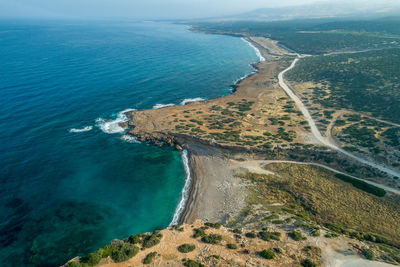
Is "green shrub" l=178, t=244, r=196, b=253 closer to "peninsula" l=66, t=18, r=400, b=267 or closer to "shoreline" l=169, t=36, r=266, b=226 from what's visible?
"peninsula" l=66, t=18, r=400, b=267

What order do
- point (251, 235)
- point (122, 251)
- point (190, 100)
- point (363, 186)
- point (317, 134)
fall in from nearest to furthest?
1. point (122, 251)
2. point (251, 235)
3. point (363, 186)
4. point (317, 134)
5. point (190, 100)

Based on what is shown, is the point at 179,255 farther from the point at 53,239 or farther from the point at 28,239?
the point at 28,239

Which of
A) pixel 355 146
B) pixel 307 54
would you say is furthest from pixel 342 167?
pixel 307 54

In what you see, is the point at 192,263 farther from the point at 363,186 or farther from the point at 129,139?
the point at 129,139

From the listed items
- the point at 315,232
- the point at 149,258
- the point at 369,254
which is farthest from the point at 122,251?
the point at 369,254

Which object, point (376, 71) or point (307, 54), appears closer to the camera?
point (376, 71)

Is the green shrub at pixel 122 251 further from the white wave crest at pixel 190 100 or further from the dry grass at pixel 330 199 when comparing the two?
the white wave crest at pixel 190 100
